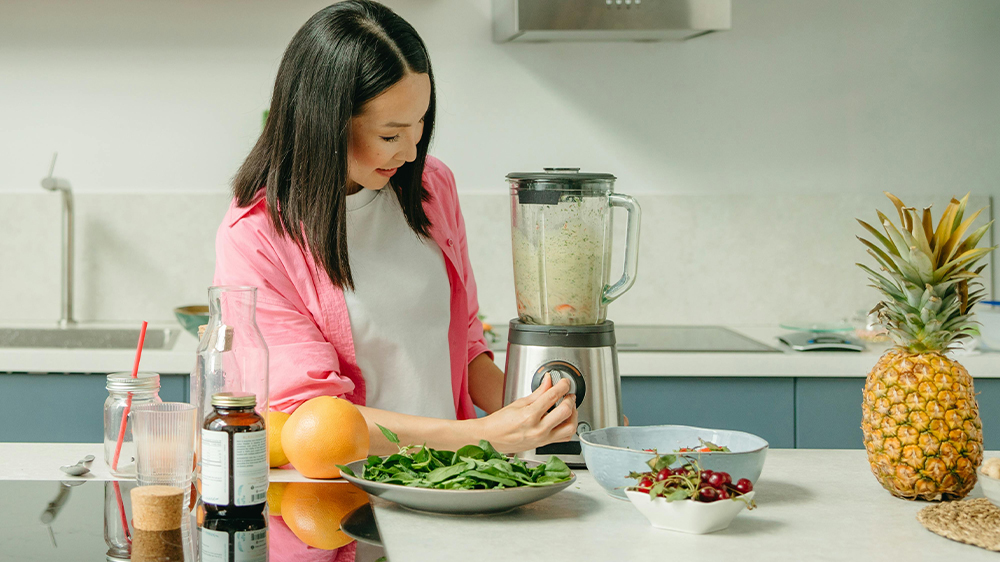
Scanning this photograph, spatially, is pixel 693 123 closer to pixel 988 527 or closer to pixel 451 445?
pixel 451 445

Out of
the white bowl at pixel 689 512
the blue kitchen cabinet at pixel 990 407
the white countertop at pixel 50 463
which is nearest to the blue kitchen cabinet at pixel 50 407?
the white countertop at pixel 50 463

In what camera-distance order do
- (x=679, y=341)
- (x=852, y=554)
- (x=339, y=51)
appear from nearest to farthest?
(x=852, y=554)
(x=339, y=51)
(x=679, y=341)

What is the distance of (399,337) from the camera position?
1.51 meters

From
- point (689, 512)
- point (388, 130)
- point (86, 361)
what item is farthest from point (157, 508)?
point (86, 361)

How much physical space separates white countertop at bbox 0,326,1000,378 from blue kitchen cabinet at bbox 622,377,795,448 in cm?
2

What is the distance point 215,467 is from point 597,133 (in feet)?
6.77

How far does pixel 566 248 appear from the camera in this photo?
1335 millimetres

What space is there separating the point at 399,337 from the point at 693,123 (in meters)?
1.59

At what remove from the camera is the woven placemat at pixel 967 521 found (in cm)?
90

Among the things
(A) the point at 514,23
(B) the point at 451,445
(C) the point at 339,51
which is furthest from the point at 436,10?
(B) the point at 451,445

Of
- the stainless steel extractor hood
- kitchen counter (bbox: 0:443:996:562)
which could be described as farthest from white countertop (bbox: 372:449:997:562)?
the stainless steel extractor hood

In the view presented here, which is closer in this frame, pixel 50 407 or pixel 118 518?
pixel 118 518

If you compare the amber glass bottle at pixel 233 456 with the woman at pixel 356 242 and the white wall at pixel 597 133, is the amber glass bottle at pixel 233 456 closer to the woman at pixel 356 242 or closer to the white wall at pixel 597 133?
the woman at pixel 356 242

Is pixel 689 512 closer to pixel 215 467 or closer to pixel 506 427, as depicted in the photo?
pixel 506 427
